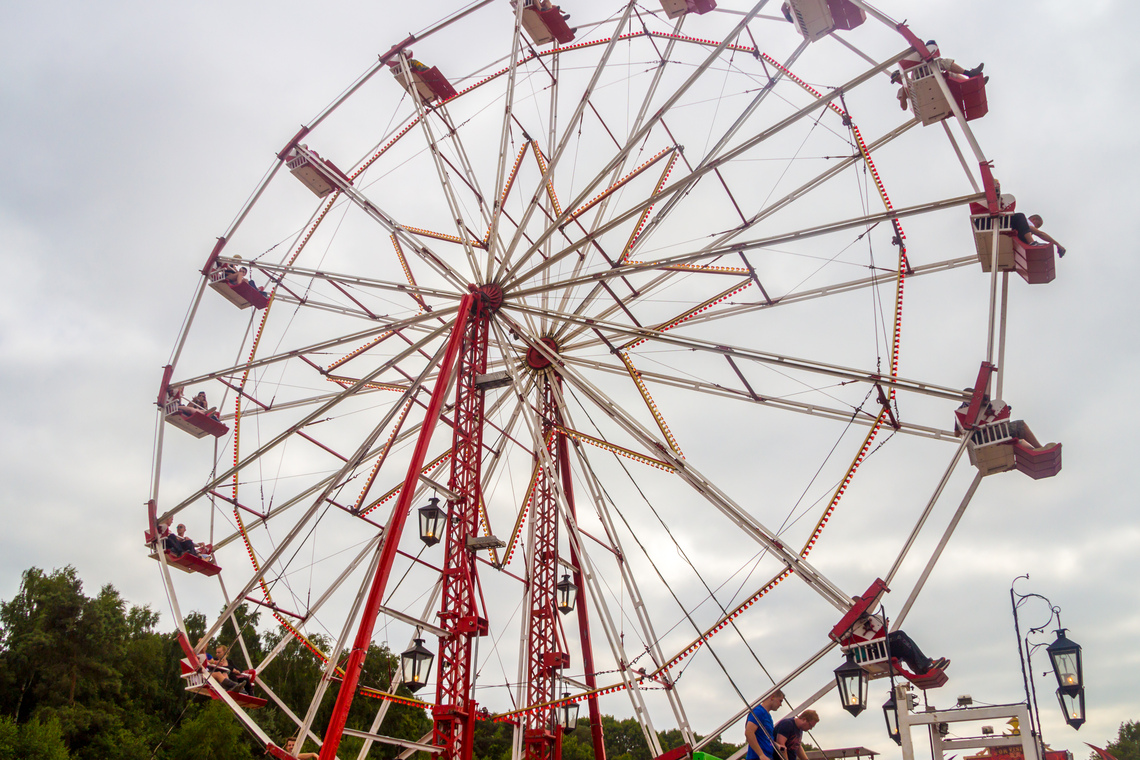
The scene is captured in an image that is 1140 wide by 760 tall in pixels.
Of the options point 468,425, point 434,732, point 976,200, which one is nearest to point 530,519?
point 468,425

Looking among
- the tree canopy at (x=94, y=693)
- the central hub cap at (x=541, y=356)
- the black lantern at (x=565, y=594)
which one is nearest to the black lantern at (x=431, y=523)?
the black lantern at (x=565, y=594)

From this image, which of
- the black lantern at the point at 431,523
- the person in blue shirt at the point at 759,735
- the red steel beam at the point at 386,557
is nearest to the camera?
the person in blue shirt at the point at 759,735

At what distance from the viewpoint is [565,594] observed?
15992mm

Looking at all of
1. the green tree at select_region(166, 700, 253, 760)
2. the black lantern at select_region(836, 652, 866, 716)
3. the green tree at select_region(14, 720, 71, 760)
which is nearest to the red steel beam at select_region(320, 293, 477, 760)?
the black lantern at select_region(836, 652, 866, 716)

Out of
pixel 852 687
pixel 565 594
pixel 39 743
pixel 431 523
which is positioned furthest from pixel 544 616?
pixel 39 743

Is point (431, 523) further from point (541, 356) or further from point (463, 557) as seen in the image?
point (541, 356)

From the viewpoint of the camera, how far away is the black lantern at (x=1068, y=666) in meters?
7.17

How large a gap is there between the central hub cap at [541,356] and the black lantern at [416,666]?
691 centimetres

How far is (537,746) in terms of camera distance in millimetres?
14859

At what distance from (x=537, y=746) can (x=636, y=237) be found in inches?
367

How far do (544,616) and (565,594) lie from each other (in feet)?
1.74

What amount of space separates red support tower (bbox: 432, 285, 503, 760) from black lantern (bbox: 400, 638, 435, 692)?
33cm

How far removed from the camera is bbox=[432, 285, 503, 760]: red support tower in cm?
1216

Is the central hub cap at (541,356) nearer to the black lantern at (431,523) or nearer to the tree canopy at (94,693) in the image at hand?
the black lantern at (431,523)
